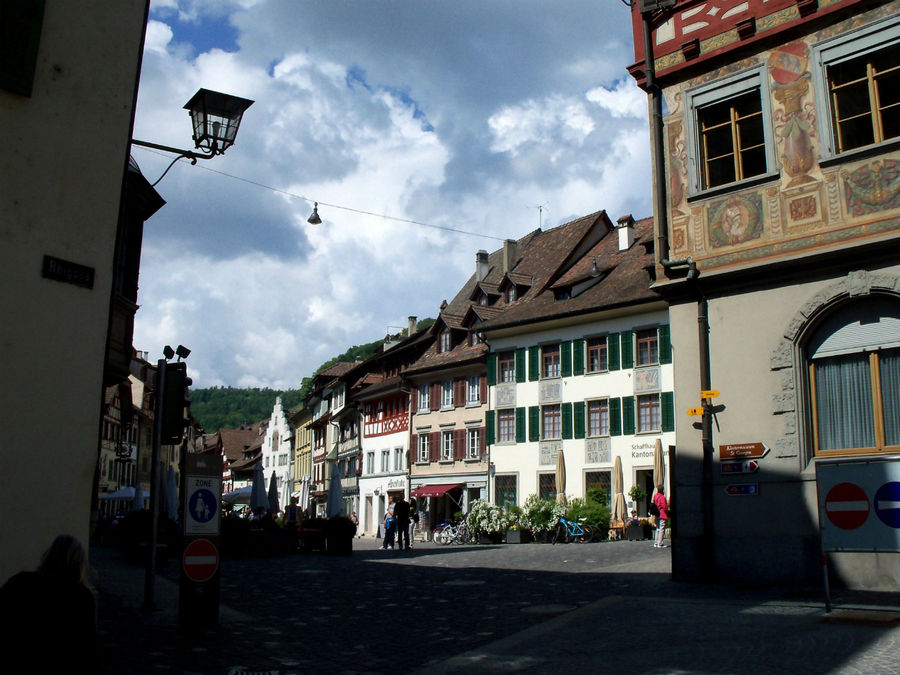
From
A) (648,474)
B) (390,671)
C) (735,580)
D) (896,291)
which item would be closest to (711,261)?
(896,291)

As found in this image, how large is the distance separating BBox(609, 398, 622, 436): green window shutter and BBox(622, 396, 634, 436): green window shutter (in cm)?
19

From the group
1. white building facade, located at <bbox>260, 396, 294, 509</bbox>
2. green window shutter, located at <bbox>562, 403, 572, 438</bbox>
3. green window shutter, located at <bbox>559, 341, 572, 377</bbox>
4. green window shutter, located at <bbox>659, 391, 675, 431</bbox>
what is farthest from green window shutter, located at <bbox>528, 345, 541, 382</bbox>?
white building facade, located at <bbox>260, 396, 294, 509</bbox>

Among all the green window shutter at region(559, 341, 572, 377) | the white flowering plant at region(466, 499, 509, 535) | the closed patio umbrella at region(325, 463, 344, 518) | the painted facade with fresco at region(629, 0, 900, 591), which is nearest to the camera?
the painted facade with fresco at region(629, 0, 900, 591)

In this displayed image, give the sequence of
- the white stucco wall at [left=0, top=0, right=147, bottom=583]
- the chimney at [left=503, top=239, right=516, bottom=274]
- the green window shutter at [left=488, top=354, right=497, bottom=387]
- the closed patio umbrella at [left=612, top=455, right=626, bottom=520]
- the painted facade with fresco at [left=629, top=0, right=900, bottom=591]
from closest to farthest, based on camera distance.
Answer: the white stucco wall at [left=0, top=0, right=147, bottom=583] → the painted facade with fresco at [left=629, top=0, right=900, bottom=591] → the closed patio umbrella at [left=612, top=455, right=626, bottom=520] → the green window shutter at [left=488, top=354, right=497, bottom=387] → the chimney at [left=503, top=239, right=516, bottom=274]

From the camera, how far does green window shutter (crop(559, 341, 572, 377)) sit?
128 ft

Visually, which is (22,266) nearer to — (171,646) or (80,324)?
(80,324)

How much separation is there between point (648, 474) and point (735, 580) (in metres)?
23.1

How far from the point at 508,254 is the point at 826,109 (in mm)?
36630

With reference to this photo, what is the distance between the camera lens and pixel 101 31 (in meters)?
9.21

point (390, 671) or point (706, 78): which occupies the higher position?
point (706, 78)

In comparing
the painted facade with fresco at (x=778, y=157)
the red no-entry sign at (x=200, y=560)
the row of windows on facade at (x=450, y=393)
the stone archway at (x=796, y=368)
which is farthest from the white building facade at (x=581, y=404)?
the red no-entry sign at (x=200, y=560)

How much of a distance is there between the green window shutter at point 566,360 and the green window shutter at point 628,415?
320cm

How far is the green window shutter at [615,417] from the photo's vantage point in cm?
→ 3681

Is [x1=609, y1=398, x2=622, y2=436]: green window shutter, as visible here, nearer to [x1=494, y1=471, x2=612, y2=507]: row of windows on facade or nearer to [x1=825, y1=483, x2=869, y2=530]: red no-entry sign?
[x1=494, y1=471, x2=612, y2=507]: row of windows on facade
